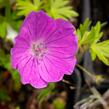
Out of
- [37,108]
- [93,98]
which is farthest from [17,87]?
[93,98]

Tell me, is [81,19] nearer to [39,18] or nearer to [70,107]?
[70,107]

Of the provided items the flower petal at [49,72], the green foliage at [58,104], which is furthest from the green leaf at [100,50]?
the green foliage at [58,104]

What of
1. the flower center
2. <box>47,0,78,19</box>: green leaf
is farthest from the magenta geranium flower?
<box>47,0,78,19</box>: green leaf

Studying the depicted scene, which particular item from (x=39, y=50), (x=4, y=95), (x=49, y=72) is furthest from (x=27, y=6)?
(x=4, y=95)

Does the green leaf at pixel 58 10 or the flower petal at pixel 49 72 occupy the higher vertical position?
the green leaf at pixel 58 10

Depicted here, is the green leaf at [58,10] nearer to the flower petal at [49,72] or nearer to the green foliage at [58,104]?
the flower petal at [49,72]

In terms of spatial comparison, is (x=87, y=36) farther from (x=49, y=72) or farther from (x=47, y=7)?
(x=47, y=7)

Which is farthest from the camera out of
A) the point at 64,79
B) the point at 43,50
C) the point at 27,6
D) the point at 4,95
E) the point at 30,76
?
the point at 4,95
